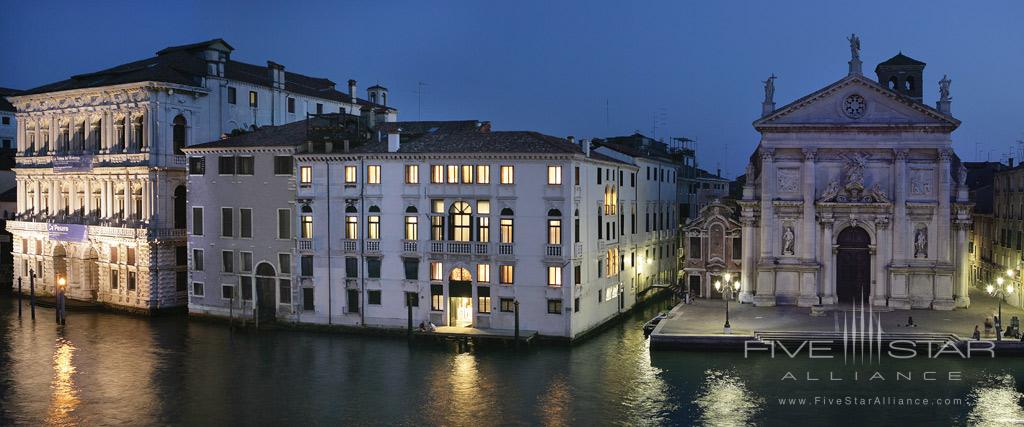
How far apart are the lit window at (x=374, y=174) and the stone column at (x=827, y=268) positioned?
23483 millimetres

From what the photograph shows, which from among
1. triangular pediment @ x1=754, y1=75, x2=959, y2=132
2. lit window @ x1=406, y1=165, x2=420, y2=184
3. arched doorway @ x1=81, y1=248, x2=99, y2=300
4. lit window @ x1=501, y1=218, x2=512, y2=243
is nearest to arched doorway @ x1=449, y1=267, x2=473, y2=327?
lit window @ x1=501, y1=218, x2=512, y2=243

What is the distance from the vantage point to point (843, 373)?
117 ft

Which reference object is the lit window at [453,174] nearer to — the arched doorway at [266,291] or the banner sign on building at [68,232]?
the arched doorway at [266,291]

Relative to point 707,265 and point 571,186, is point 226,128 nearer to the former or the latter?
point 571,186

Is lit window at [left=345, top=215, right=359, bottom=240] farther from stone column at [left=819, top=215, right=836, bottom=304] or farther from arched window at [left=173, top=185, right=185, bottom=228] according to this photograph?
stone column at [left=819, top=215, right=836, bottom=304]

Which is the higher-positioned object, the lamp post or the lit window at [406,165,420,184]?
the lit window at [406,165,420,184]

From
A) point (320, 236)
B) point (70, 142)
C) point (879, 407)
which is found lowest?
point (879, 407)

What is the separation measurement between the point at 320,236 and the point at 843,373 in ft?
82.0

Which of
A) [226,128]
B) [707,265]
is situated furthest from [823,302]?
[226,128]

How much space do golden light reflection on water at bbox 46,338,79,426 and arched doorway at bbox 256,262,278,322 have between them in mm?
9067

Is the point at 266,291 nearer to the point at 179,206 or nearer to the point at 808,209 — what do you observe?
the point at 179,206

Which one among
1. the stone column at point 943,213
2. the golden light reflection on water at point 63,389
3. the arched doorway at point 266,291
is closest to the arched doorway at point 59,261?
the golden light reflection on water at point 63,389

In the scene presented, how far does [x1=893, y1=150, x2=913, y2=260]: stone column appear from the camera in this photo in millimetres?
48094

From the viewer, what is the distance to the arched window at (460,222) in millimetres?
43156
